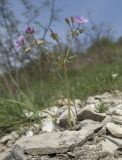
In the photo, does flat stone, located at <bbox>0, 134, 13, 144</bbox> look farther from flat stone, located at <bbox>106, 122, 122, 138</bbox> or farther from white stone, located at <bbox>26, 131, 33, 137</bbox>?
flat stone, located at <bbox>106, 122, 122, 138</bbox>

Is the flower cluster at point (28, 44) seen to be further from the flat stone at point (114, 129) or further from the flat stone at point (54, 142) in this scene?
the flat stone at point (114, 129)

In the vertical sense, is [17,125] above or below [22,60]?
below

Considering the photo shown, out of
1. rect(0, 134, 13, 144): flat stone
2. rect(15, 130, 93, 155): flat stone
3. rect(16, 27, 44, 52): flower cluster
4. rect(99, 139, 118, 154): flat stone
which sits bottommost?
rect(0, 134, 13, 144): flat stone

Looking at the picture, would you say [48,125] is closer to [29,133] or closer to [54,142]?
[29,133]

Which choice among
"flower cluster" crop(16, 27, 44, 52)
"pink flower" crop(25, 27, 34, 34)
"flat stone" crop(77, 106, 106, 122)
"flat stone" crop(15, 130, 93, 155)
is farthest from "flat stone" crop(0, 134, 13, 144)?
"pink flower" crop(25, 27, 34, 34)

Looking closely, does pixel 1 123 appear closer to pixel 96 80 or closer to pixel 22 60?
pixel 96 80

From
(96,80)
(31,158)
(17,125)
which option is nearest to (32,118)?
(17,125)
